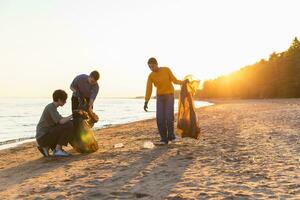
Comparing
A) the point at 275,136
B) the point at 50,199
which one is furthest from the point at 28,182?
the point at 275,136

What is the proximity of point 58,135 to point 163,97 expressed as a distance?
2918 millimetres

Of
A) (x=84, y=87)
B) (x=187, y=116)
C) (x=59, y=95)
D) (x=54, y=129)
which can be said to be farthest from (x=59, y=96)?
(x=187, y=116)

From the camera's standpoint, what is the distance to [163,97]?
32.7 feet

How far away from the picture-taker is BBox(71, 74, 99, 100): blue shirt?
32.2 ft

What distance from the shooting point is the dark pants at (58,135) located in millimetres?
8539

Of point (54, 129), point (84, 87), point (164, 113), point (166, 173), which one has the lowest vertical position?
point (166, 173)

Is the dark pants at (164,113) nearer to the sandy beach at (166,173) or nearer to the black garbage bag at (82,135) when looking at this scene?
the sandy beach at (166,173)

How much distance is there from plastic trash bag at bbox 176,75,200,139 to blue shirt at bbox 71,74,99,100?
2.36 metres

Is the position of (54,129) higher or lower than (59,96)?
lower

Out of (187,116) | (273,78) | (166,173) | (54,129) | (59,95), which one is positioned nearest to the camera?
(166,173)

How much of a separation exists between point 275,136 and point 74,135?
576 centimetres

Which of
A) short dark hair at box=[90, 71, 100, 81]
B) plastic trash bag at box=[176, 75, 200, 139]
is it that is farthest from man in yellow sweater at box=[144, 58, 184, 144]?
short dark hair at box=[90, 71, 100, 81]

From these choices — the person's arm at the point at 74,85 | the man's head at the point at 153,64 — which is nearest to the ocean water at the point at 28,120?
the person's arm at the point at 74,85

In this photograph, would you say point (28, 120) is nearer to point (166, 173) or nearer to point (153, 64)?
point (153, 64)
